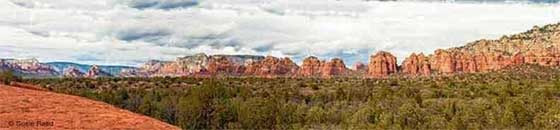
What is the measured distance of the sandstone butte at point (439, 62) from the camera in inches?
Result: 5472

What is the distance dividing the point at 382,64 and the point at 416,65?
8.27 m

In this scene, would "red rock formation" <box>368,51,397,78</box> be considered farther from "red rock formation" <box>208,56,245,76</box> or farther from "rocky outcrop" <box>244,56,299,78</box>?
"red rock formation" <box>208,56,245,76</box>

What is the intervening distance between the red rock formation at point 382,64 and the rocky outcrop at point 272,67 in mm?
22056

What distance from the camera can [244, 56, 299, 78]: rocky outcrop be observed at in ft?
583

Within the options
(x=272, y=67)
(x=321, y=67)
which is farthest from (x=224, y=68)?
(x=321, y=67)

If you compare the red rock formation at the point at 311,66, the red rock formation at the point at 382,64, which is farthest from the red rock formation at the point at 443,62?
the red rock formation at the point at 311,66

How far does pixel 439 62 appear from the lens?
166375mm

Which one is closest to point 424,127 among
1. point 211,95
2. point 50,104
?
point 211,95

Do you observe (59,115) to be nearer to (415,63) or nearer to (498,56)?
(498,56)

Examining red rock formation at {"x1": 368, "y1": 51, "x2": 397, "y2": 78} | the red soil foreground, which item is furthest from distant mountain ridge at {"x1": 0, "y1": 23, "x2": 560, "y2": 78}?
the red soil foreground

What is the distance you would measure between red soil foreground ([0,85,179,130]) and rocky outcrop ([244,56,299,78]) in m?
156

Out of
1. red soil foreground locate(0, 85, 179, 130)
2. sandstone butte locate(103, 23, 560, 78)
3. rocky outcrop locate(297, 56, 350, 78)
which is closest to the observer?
red soil foreground locate(0, 85, 179, 130)

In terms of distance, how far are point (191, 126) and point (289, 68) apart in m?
147

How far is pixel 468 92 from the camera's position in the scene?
8038 cm
